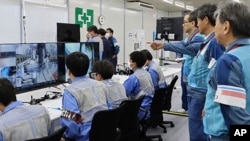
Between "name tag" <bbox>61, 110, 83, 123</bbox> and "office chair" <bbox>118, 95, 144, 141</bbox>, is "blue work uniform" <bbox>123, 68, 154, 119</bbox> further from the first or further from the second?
"name tag" <bbox>61, 110, 83, 123</bbox>

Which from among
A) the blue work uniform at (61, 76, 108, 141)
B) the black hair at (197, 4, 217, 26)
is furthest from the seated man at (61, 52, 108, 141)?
the black hair at (197, 4, 217, 26)

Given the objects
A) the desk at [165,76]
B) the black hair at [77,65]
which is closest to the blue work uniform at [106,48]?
the desk at [165,76]

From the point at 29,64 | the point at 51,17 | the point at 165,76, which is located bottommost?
the point at 165,76

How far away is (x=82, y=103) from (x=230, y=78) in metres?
1.06

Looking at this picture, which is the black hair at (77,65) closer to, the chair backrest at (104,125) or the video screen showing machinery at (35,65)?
the chair backrest at (104,125)

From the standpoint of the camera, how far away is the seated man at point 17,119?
1.45m

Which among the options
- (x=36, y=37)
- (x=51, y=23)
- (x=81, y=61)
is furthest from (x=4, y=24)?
(x=81, y=61)

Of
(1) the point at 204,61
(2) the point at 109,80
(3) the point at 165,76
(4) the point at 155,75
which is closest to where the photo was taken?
(1) the point at 204,61

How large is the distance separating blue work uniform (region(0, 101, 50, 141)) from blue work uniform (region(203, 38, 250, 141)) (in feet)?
3.04

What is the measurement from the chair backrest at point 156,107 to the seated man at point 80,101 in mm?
1102

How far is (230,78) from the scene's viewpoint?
1.24 metres

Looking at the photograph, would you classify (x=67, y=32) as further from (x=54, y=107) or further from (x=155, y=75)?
(x=54, y=107)

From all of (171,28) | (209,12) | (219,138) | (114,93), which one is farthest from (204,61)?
(171,28)

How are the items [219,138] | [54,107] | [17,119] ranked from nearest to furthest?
1. [219,138]
2. [17,119]
3. [54,107]
